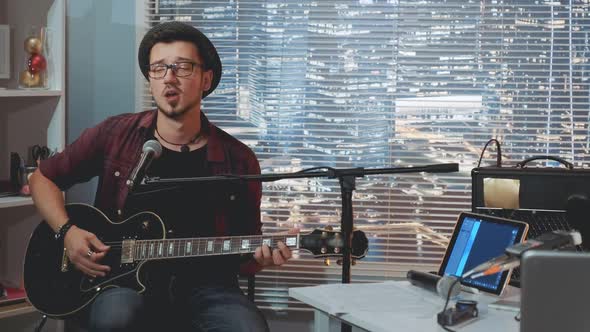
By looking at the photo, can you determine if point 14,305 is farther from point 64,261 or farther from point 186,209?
point 186,209

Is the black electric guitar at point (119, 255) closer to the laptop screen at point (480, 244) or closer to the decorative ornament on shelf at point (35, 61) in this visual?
the laptop screen at point (480, 244)

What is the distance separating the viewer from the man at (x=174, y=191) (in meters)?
2.76

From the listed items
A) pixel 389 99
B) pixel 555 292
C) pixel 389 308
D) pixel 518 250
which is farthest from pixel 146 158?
pixel 555 292

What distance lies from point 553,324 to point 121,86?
2.75m

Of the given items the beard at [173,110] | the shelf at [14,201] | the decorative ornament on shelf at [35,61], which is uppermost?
the decorative ornament on shelf at [35,61]

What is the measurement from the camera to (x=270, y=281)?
3.56 meters

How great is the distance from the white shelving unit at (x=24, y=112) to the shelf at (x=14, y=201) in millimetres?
106

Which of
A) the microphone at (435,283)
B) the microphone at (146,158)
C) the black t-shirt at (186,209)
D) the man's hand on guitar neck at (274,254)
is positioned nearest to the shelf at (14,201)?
the black t-shirt at (186,209)

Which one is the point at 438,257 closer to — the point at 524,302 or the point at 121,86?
the point at 121,86

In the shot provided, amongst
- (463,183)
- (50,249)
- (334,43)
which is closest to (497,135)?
(463,183)

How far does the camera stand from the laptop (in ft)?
3.54

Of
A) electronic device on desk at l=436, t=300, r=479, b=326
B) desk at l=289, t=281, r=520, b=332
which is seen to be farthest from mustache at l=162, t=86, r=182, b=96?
electronic device on desk at l=436, t=300, r=479, b=326

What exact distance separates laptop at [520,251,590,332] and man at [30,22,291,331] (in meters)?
1.65

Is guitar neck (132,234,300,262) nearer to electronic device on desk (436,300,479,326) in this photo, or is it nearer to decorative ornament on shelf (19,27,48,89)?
electronic device on desk (436,300,479,326)
